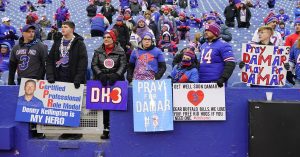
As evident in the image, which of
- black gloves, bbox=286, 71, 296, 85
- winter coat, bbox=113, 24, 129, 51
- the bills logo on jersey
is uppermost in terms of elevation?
winter coat, bbox=113, 24, 129, 51

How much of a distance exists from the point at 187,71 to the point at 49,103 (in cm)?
212

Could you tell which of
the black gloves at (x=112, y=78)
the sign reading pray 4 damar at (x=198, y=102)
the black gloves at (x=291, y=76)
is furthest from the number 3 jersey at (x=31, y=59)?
the black gloves at (x=291, y=76)

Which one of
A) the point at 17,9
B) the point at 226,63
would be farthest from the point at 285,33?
the point at 17,9

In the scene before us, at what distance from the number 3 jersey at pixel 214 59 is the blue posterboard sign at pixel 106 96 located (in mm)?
1236

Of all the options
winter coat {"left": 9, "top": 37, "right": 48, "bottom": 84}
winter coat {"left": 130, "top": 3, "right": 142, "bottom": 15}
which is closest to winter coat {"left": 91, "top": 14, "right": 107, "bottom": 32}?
winter coat {"left": 130, "top": 3, "right": 142, "bottom": 15}

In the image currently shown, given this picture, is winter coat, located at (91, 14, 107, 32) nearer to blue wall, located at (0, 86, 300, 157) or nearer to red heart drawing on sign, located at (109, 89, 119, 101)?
blue wall, located at (0, 86, 300, 157)

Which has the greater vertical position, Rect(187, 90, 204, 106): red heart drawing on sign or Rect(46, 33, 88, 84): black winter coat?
Rect(46, 33, 88, 84): black winter coat

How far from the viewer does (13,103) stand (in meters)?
6.73

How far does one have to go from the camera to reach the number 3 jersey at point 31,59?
7004 mm

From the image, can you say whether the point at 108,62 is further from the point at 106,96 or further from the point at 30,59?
the point at 30,59

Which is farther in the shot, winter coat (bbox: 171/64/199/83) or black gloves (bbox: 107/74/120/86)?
winter coat (bbox: 171/64/199/83)

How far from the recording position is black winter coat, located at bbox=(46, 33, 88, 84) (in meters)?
6.69

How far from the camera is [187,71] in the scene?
6.71 m

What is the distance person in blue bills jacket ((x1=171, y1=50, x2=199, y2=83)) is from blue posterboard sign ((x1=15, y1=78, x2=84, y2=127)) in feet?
4.84
